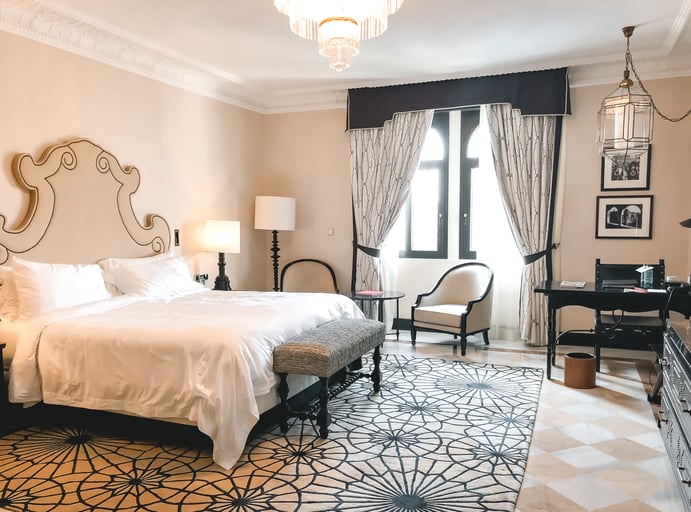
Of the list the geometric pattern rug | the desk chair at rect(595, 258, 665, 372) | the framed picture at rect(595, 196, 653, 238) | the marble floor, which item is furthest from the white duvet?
the framed picture at rect(595, 196, 653, 238)

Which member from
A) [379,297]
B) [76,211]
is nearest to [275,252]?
[379,297]

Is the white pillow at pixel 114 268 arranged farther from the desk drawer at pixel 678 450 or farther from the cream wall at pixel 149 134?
the desk drawer at pixel 678 450

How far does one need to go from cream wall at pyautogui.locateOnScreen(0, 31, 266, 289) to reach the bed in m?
0.15

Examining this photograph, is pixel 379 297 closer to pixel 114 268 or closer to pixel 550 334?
pixel 550 334

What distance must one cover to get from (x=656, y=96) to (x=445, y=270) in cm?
264

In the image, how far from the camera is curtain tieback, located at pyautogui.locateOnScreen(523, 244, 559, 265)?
17.8ft

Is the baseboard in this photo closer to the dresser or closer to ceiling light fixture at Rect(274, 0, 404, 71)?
the dresser

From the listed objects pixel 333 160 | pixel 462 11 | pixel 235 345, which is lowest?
pixel 235 345

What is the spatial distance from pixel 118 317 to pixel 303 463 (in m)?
1.49

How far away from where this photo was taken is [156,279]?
4434mm

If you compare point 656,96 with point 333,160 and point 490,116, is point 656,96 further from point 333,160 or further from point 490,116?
point 333,160

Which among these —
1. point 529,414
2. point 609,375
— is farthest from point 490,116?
point 529,414

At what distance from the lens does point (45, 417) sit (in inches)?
136

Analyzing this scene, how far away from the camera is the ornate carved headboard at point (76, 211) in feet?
12.6
